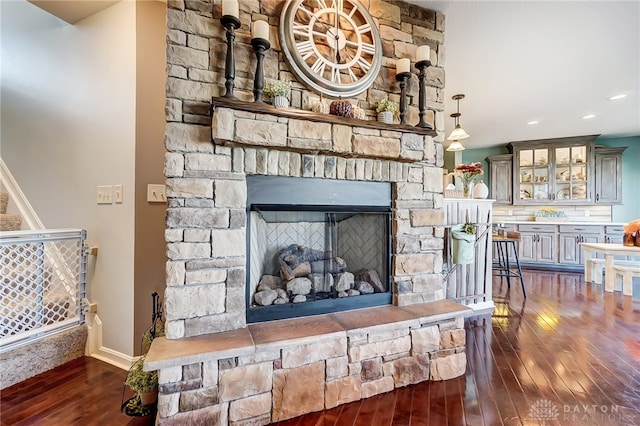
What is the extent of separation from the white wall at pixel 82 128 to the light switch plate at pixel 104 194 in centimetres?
4

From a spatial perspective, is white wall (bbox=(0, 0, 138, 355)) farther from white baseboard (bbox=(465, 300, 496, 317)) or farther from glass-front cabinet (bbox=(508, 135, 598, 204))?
glass-front cabinet (bbox=(508, 135, 598, 204))

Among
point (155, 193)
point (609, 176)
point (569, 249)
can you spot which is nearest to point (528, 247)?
point (569, 249)

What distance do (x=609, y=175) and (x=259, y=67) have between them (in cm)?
681

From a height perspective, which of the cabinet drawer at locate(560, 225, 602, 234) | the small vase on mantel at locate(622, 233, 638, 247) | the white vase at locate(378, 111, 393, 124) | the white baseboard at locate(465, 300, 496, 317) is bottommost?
the white baseboard at locate(465, 300, 496, 317)

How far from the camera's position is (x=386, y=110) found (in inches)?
74.4

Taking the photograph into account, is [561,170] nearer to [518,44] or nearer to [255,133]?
[518,44]

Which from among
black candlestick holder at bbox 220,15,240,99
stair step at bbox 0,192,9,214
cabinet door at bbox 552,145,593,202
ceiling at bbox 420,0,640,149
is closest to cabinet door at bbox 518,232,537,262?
cabinet door at bbox 552,145,593,202

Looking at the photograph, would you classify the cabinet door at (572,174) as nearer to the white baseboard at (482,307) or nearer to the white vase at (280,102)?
the white baseboard at (482,307)

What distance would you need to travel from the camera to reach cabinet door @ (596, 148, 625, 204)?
5.17 m

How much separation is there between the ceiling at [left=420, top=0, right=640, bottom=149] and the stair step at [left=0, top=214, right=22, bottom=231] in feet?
11.9

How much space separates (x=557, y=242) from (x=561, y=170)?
4.81 ft

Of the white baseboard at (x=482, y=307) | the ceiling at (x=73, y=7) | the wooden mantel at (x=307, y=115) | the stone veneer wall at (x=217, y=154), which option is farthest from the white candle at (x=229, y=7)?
the white baseboard at (x=482, y=307)

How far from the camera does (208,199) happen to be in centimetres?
154

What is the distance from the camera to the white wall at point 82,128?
1.97 meters
